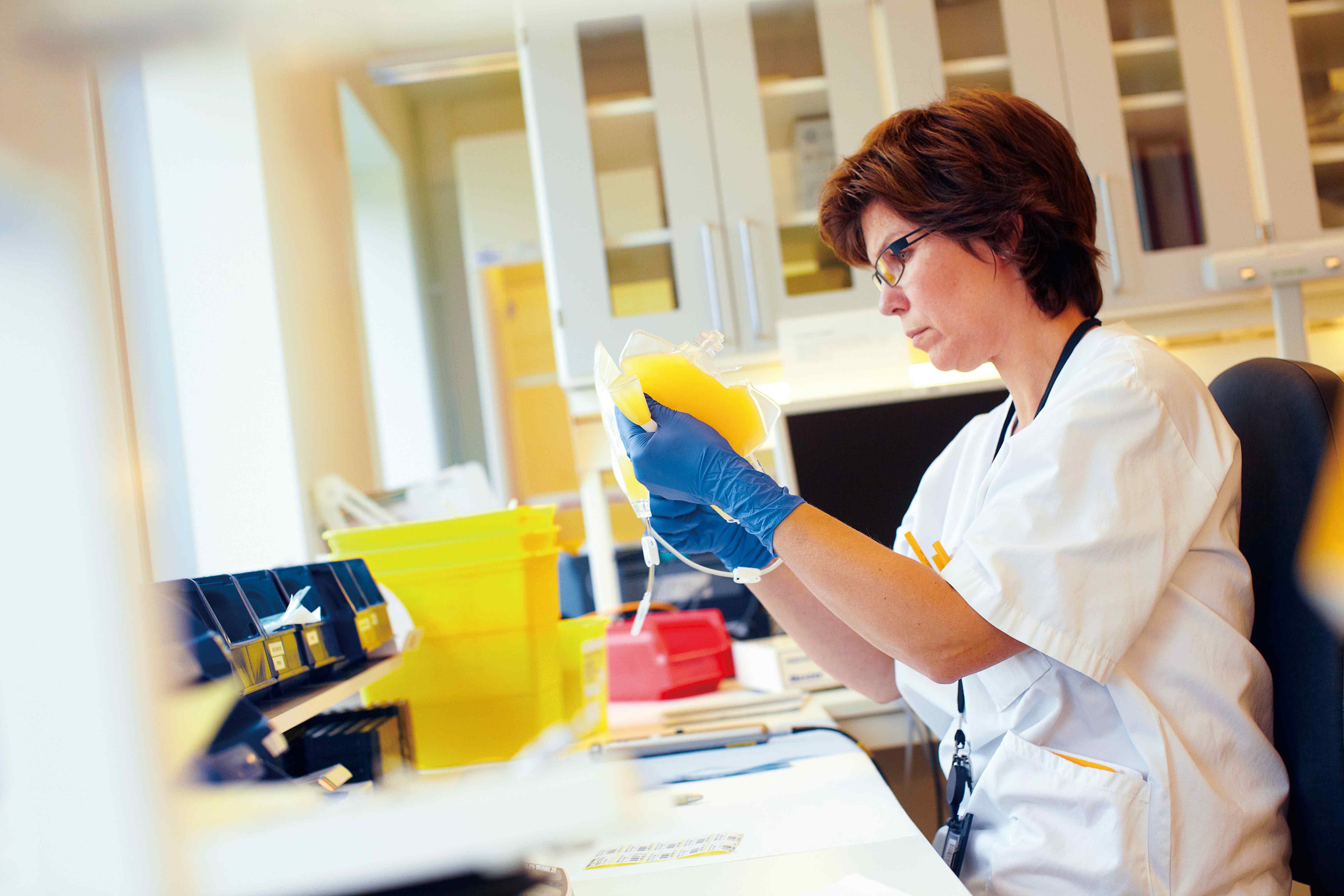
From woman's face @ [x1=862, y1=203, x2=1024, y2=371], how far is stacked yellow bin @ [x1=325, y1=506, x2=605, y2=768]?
60cm

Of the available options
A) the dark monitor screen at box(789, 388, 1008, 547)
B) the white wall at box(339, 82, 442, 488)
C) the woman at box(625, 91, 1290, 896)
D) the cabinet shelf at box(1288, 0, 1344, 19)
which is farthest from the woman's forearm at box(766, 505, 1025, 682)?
the white wall at box(339, 82, 442, 488)

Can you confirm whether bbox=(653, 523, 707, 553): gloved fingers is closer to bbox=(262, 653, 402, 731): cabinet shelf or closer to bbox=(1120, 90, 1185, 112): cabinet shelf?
bbox=(262, 653, 402, 731): cabinet shelf

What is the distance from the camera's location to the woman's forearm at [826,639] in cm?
117

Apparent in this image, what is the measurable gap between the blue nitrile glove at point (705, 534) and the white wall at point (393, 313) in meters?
2.10

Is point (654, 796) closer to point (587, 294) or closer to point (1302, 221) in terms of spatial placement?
point (587, 294)

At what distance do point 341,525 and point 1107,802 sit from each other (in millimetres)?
1497

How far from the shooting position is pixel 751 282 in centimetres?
212

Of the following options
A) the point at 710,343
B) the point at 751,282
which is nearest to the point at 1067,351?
the point at 710,343

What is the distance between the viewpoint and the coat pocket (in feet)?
2.70

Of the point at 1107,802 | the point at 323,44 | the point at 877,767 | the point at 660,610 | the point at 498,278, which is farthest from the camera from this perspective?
the point at 498,278

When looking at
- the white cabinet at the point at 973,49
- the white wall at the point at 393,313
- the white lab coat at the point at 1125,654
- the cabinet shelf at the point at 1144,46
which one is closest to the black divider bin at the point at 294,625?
the white lab coat at the point at 1125,654

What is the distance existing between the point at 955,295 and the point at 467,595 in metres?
0.76

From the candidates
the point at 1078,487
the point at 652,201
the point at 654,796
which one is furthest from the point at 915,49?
the point at 654,796

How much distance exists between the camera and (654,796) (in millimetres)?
1063
